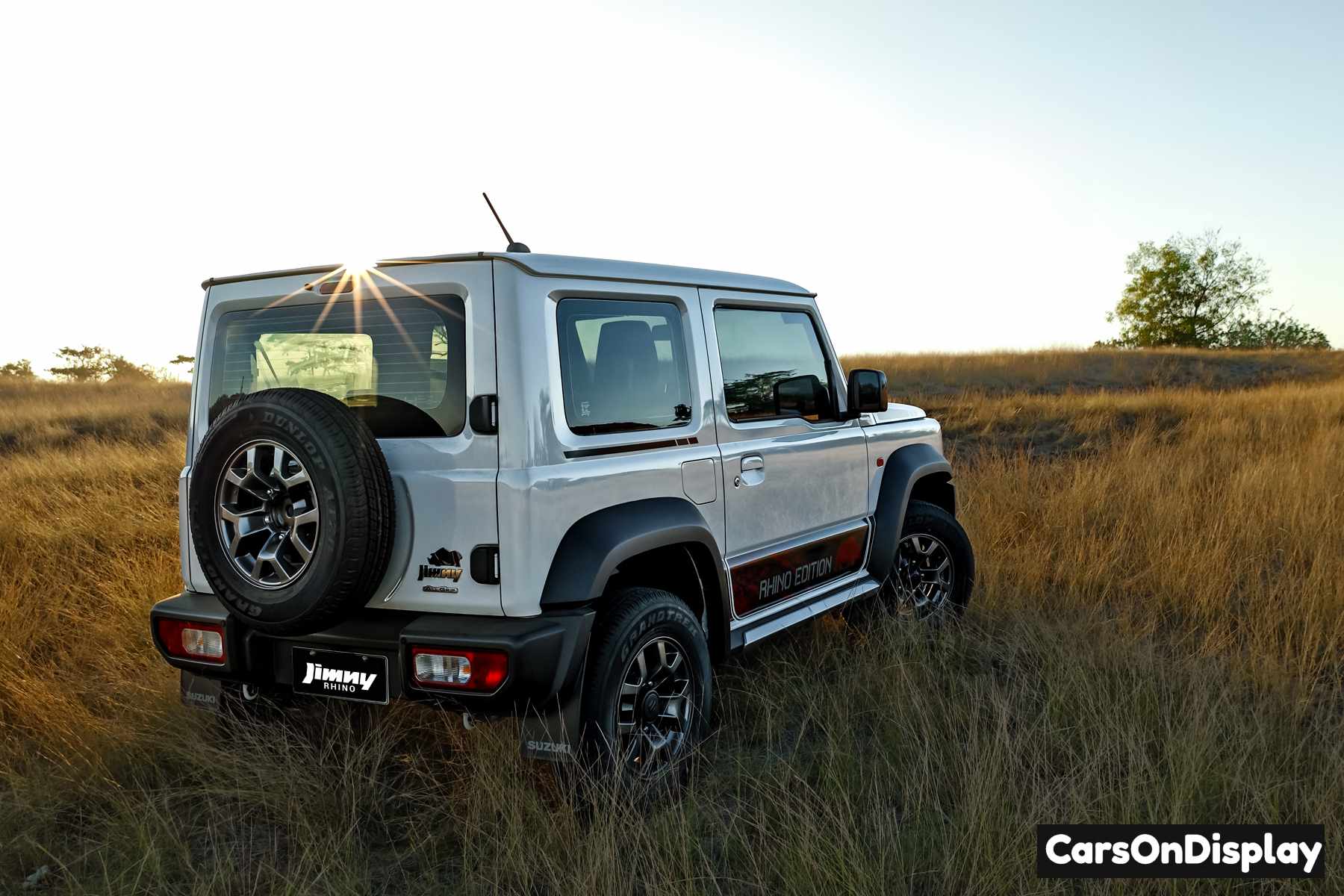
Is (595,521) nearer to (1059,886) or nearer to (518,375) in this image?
(518,375)

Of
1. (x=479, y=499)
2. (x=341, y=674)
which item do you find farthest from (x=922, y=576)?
(x=341, y=674)

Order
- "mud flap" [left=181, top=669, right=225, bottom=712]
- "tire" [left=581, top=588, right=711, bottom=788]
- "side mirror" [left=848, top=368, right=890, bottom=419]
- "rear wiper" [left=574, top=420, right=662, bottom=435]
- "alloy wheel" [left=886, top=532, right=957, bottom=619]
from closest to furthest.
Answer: "tire" [left=581, top=588, right=711, bottom=788], "rear wiper" [left=574, top=420, right=662, bottom=435], "mud flap" [left=181, top=669, right=225, bottom=712], "side mirror" [left=848, top=368, right=890, bottom=419], "alloy wheel" [left=886, top=532, right=957, bottom=619]

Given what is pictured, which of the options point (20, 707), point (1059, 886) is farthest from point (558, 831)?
point (20, 707)

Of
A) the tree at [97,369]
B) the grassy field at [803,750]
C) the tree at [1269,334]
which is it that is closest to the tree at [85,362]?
the tree at [97,369]

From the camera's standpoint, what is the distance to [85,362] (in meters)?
30.9

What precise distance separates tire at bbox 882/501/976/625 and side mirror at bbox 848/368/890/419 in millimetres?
770

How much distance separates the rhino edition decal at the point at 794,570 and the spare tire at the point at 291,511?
1.47 meters

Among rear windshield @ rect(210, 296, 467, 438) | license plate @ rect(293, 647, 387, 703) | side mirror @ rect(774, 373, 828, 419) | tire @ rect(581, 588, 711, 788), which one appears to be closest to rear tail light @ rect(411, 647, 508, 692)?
license plate @ rect(293, 647, 387, 703)

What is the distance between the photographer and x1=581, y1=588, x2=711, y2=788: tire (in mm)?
3012

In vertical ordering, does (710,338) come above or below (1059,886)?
above

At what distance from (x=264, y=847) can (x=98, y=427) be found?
12917 mm

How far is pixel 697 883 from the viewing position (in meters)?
2.82

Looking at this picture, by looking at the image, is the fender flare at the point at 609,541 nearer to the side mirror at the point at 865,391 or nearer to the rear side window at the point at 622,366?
the rear side window at the point at 622,366

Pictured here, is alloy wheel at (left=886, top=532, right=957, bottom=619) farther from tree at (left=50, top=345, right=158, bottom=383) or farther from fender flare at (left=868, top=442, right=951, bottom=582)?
tree at (left=50, top=345, right=158, bottom=383)
